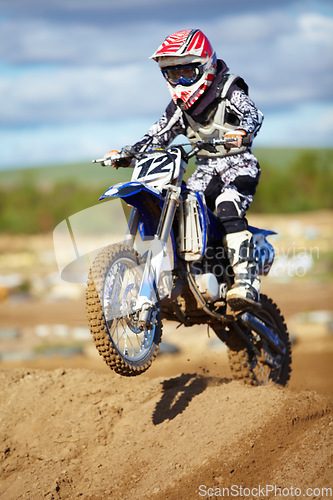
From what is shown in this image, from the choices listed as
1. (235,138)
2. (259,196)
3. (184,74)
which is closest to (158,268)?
(235,138)

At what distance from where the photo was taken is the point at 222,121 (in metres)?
6.38

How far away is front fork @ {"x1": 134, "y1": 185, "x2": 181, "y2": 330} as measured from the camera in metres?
5.09

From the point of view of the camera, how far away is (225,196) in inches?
244

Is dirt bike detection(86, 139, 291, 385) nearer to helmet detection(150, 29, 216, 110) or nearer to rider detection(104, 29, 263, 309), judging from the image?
rider detection(104, 29, 263, 309)

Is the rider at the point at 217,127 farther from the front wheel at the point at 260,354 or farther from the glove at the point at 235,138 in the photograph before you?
the front wheel at the point at 260,354

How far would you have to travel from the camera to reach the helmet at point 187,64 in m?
5.95

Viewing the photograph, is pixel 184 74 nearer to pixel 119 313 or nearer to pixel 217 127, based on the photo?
pixel 217 127

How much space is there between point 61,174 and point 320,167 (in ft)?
185

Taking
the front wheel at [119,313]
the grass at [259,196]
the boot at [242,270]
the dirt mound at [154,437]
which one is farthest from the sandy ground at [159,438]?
the grass at [259,196]

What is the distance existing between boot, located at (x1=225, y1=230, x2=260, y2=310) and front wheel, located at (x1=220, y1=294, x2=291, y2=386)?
36.6 inches

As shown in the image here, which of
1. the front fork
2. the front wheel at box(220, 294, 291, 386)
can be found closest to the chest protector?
the front fork

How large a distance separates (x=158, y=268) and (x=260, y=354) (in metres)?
2.57

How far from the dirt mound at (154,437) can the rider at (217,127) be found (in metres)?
1.14

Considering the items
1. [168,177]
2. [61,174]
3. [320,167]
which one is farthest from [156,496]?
[61,174]
